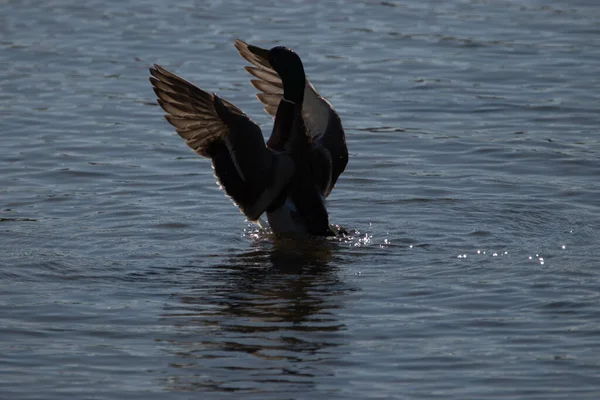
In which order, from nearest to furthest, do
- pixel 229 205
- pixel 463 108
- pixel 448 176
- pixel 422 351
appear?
pixel 422 351
pixel 229 205
pixel 448 176
pixel 463 108

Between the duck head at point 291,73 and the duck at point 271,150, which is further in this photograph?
the duck head at point 291,73

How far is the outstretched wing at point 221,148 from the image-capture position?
845 cm

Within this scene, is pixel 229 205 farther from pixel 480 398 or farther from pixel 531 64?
pixel 531 64

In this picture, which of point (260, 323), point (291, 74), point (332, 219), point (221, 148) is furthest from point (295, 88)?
point (260, 323)

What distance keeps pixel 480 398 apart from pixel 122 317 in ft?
7.17

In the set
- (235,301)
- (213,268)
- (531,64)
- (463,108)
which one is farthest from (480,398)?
(531,64)

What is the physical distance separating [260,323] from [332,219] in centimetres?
263

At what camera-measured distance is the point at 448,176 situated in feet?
34.5

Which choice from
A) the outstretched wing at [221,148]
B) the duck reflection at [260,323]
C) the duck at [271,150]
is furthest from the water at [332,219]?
the outstretched wing at [221,148]

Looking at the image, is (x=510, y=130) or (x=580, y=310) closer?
(x=580, y=310)

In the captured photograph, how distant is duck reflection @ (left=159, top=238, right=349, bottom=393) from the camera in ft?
20.0

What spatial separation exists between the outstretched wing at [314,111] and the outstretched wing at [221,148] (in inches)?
20.6

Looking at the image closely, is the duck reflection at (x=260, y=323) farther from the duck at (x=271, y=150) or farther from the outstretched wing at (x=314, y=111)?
the outstretched wing at (x=314, y=111)

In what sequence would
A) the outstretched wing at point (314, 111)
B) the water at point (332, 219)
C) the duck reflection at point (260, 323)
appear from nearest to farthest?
the duck reflection at point (260, 323)
the water at point (332, 219)
the outstretched wing at point (314, 111)
